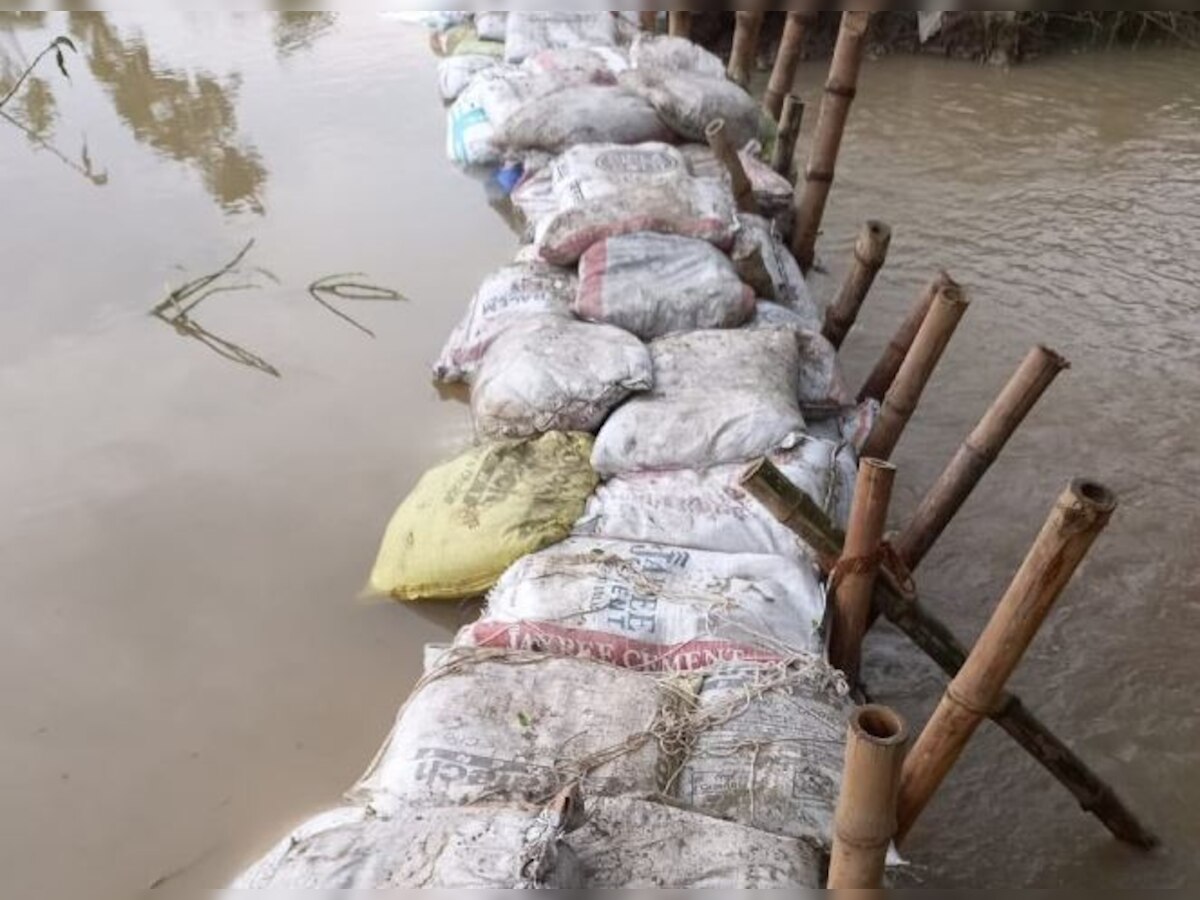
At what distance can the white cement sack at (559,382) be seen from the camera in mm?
3174

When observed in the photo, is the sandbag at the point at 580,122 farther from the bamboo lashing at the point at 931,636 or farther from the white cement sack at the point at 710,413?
the bamboo lashing at the point at 931,636

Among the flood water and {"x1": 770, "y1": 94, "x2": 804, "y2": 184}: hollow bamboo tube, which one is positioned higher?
{"x1": 770, "y1": 94, "x2": 804, "y2": 184}: hollow bamboo tube

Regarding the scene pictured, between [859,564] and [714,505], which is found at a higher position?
[859,564]

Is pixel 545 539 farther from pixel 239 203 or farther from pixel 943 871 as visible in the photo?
pixel 239 203

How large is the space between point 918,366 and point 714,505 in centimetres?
67

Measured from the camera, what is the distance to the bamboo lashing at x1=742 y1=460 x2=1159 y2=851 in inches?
87.1

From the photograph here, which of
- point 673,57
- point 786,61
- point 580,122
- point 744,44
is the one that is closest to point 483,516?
point 580,122

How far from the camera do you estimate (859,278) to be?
3592 mm

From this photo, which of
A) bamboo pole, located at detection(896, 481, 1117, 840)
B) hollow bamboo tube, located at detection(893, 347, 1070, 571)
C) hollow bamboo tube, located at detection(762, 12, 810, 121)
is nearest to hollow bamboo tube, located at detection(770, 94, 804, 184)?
hollow bamboo tube, located at detection(762, 12, 810, 121)

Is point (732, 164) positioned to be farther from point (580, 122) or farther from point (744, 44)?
point (744, 44)

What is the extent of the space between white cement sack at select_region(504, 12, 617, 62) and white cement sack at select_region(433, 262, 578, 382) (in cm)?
325

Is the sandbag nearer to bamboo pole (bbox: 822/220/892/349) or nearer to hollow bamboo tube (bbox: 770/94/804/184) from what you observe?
hollow bamboo tube (bbox: 770/94/804/184)

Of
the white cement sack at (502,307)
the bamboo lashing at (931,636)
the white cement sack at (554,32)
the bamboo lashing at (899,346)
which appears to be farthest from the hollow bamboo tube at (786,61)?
the bamboo lashing at (931,636)

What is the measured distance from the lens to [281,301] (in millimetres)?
4727
